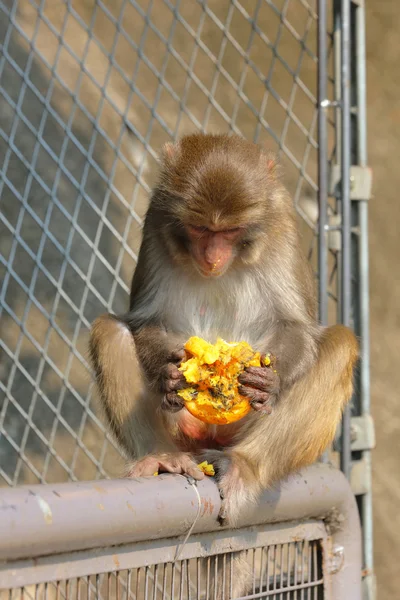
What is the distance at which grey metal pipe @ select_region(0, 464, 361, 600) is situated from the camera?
181 cm

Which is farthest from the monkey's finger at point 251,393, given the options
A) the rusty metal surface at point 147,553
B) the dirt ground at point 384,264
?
the dirt ground at point 384,264

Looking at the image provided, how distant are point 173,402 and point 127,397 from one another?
45cm

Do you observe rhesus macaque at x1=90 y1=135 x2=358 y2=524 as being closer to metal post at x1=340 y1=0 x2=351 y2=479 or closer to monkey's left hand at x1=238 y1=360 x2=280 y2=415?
monkey's left hand at x1=238 y1=360 x2=280 y2=415

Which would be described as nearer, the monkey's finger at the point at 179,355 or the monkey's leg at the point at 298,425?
the monkey's finger at the point at 179,355

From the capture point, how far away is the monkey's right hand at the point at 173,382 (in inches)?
118

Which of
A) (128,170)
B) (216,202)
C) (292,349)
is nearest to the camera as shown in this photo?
(216,202)

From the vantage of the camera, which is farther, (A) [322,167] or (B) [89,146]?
(B) [89,146]

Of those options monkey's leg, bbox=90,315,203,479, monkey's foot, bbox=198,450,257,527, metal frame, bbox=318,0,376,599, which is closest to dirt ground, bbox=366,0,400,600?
metal frame, bbox=318,0,376,599

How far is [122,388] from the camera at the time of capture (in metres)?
3.44

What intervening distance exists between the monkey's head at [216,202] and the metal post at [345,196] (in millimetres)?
756

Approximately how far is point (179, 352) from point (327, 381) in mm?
628

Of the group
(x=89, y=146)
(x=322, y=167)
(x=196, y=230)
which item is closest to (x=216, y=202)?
(x=196, y=230)

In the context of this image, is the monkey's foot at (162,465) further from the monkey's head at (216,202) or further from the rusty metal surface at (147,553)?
the monkey's head at (216,202)

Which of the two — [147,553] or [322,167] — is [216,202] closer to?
[322,167]
